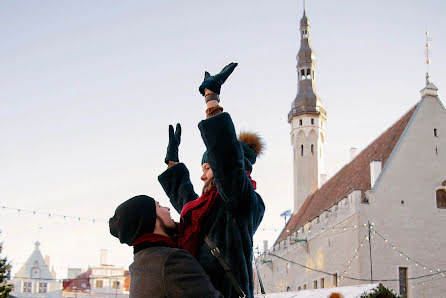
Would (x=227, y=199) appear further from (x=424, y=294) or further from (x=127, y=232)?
(x=424, y=294)

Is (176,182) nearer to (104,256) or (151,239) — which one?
(151,239)

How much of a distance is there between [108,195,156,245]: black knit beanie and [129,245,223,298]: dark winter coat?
0.09m

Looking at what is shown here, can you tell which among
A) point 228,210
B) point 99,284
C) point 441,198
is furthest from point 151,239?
point 99,284


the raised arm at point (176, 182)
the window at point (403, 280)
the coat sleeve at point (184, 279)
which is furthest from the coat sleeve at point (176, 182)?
the window at point (403, 280)

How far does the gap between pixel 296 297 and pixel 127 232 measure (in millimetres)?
12372

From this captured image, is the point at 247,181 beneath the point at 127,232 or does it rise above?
above

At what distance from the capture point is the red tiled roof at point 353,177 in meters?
29.2

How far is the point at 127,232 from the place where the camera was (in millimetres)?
2686

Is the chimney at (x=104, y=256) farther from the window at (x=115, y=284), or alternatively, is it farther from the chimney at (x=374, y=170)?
the chimney at (x=374, y=170)

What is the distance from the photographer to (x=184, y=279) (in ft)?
8.29

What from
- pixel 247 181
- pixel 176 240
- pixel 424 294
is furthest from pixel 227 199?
pixel 424 294

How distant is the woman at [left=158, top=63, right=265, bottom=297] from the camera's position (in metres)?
2.81

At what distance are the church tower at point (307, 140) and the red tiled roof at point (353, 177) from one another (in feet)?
4.02

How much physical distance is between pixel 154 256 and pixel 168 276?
0.12m
